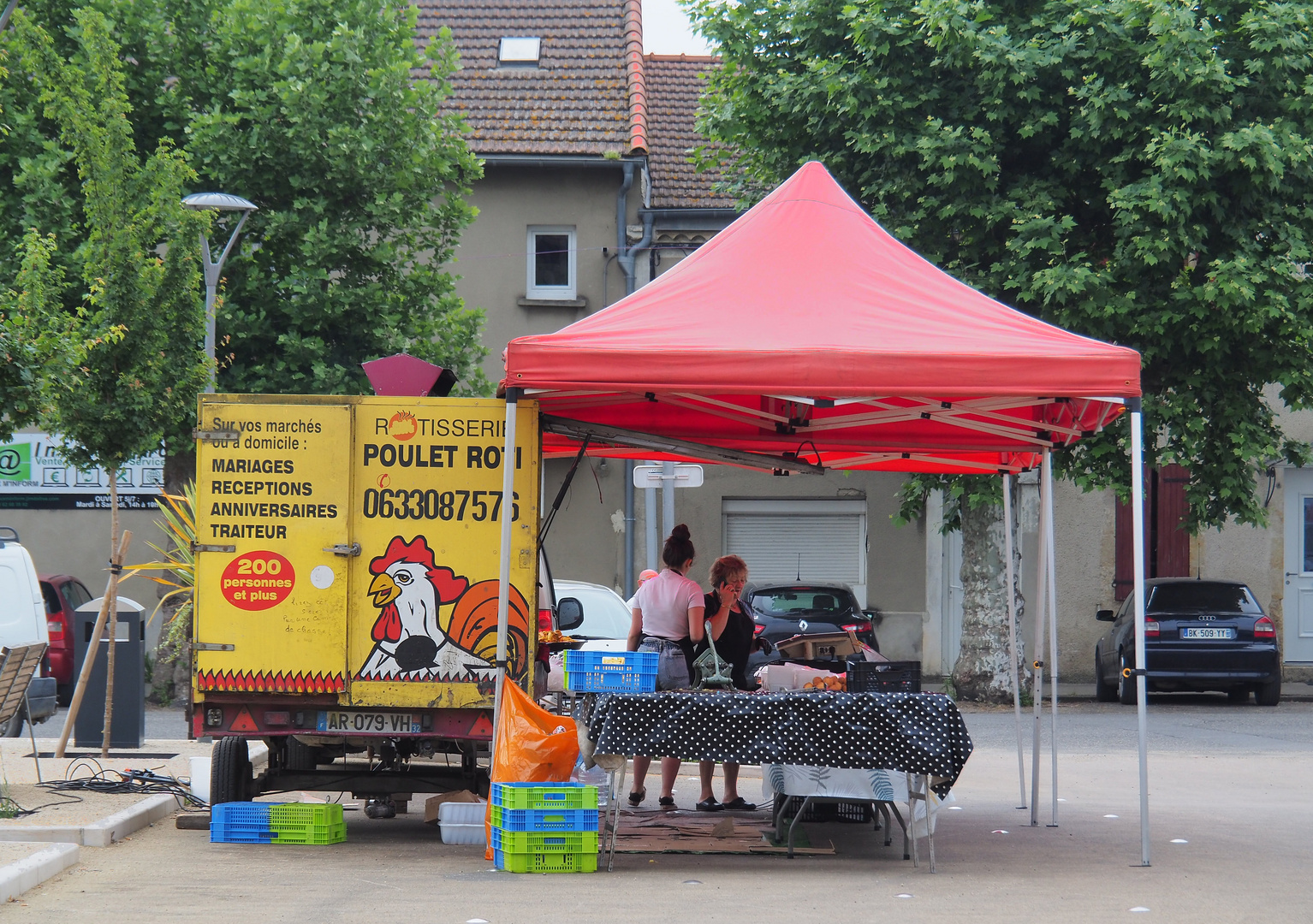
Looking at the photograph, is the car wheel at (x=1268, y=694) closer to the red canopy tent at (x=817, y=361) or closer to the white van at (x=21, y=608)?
the red canopy tent at (x=817, y=361)

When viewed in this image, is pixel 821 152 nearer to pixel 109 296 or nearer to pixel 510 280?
pixel 510 280

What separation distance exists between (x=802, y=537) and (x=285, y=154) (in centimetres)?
1043

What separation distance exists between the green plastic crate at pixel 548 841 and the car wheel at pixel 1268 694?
13749 millimetres

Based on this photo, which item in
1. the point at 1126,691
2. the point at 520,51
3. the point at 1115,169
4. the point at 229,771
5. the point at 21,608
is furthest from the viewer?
the point at 520,51

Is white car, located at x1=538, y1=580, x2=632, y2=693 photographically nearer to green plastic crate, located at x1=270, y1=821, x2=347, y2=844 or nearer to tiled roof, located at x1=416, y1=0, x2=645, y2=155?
green plastic crate, located at x1=270, y1=821, x2=347, y2=844

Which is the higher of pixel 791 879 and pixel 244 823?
pixel 244 823

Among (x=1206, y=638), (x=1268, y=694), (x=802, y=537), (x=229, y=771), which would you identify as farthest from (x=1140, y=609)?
(x=802, y=537)

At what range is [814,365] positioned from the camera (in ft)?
24.8

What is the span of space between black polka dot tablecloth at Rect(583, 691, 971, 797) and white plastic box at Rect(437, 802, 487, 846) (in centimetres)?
121

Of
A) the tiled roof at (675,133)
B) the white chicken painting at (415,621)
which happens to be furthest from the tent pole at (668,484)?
the tiled roof at (675,133)

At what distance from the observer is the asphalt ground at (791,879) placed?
257 inches

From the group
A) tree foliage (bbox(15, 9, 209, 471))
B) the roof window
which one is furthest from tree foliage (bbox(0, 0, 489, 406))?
the roof window

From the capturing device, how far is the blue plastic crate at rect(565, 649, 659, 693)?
7.75 meters

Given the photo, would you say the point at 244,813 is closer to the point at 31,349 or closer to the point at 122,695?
the point at 31,349
